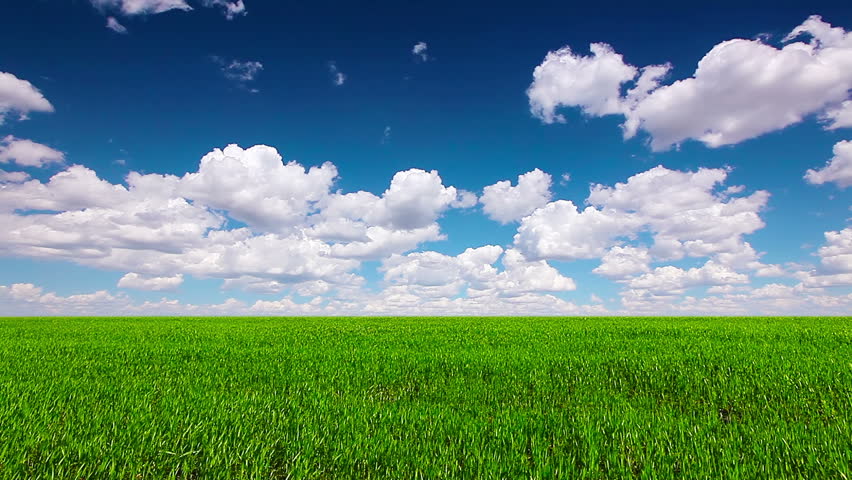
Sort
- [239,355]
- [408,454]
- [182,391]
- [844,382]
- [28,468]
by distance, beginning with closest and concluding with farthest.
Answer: [28,468]
[408,454]
[182,391]
[844,382]
[239,355]

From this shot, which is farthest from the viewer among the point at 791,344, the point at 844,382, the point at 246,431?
the point at 791,344

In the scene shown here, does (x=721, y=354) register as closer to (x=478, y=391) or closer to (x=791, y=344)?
(x=791, y=344)

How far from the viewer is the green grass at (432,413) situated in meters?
4.68

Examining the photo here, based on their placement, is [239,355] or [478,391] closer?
[478,391]

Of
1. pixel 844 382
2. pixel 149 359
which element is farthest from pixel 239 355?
pixel 844 382

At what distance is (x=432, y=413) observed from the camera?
6609 millimetres

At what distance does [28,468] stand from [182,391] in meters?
3.54

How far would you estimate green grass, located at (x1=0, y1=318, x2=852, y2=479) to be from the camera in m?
4.68

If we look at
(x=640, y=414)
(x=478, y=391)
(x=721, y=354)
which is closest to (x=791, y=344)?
A: (x=721, y=354)

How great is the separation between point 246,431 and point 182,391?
3.18 metres

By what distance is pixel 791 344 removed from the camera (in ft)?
44.7

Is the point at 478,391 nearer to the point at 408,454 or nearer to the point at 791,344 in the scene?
the point at 408,454

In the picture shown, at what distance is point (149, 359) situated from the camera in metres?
11.9

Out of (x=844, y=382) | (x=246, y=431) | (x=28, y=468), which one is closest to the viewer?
(x=28, y=468)
